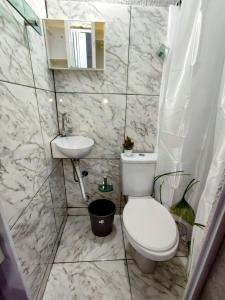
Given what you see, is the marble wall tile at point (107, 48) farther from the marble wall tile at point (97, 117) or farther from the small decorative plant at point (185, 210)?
the small decorative plant at point (185, 210)

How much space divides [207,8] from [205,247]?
1.22 m

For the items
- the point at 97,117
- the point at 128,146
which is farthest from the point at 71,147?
the point at 128,146

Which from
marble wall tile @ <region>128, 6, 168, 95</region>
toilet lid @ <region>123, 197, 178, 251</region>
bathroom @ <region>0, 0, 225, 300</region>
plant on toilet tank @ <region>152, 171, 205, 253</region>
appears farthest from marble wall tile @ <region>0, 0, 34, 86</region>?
plant on toilet tank @ <region>152, 171, 205, 253</region>

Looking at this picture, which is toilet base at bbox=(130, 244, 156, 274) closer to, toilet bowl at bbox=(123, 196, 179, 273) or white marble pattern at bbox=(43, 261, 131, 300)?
toilet bowl at bbox=(123, 196, 179, 273)

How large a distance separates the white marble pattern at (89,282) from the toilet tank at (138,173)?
1.95ft

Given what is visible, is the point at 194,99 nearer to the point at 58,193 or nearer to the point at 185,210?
the point at 185,210

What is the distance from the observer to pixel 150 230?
1052 mm

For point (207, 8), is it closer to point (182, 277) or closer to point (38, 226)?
point (38, 226)

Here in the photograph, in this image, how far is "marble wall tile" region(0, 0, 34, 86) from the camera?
71 cm

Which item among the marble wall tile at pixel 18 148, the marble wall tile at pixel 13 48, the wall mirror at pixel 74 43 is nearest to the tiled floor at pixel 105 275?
the marble wall tile at pixel 18 148

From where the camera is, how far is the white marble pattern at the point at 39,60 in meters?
0.99

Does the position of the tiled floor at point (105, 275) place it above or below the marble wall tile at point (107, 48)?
below

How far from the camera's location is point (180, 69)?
3.76 ft

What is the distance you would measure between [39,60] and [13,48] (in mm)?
332
